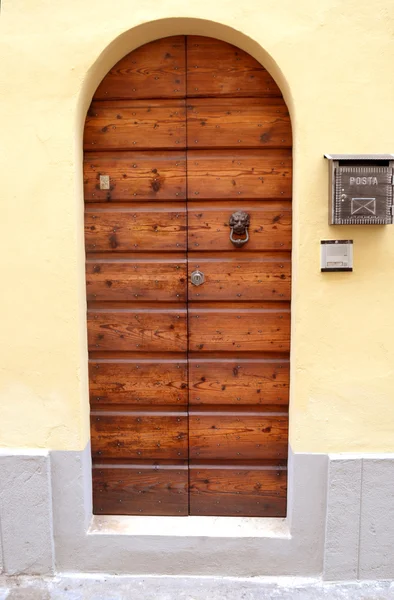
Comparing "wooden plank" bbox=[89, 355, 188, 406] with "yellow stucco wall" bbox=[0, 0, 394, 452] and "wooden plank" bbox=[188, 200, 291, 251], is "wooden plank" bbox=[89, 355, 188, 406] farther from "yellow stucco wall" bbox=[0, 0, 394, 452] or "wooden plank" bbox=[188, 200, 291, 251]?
"wooden plank" bbox=[188, 200, 291, 251]

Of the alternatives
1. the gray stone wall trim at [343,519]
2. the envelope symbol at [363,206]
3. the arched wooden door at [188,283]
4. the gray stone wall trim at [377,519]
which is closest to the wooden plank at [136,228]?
the arched wooden door at [188,283]

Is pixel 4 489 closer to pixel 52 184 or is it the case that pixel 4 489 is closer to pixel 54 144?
pixel 52 184

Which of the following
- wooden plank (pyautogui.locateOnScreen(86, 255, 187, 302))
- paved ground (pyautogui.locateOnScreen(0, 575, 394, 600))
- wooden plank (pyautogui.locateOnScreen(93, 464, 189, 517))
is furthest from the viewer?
wooden plank (pyautogui.locateOnScreen(93, 464, 189, 517))

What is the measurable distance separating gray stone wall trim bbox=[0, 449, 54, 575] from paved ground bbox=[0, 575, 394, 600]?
0.33 feet

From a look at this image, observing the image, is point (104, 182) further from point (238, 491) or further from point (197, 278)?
point (238, 491)

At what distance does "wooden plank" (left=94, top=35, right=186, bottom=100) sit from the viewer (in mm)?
2807

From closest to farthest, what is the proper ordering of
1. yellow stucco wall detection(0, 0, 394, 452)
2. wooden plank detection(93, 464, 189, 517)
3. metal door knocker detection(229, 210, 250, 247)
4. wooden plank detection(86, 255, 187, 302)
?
yellow stucco wall detection(0, 0, 394, 452)
metal door knocker detection(229, 210, 250, 247)
wooden plank detection(86, 255, 187, 302)
wooden plank detection(93, 464, 189, 517)

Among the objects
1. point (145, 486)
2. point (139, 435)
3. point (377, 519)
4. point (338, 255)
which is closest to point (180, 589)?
point (145, 486)

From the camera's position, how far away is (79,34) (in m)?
2.58

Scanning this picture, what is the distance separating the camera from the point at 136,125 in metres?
2.85

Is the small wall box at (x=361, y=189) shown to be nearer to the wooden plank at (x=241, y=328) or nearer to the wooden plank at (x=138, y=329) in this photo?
the wooden plank at (x=241, y=328)

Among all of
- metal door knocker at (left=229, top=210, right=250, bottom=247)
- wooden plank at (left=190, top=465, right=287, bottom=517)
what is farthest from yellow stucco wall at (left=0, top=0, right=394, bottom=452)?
wooden plank at (left=190, top=465, right=287, bottom=517)

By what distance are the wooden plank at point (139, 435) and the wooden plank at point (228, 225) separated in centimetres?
108

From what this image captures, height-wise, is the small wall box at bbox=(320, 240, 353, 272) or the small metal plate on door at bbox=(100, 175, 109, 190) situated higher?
the small metal plate on door at bbox=(100, 175, 109, 190)
